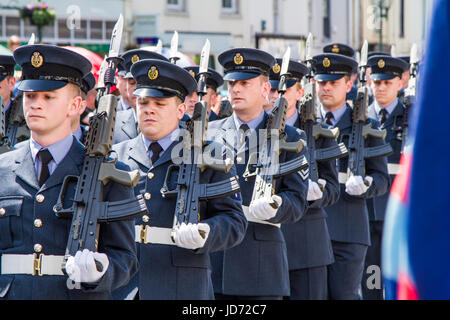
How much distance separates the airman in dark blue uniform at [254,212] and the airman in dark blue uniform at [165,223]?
2.41 feet

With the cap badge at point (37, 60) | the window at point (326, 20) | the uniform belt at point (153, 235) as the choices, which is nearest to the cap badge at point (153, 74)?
the uniform belt at point (153, 235)

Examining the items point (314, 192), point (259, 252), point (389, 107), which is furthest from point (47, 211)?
point (389, 107)

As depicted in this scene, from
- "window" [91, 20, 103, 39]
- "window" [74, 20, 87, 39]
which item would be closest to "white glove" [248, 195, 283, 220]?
"window" [74, 20, 87, 39]

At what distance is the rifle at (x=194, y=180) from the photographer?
15.2 feet

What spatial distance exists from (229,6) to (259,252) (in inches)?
1028

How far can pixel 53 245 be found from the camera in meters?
3.78

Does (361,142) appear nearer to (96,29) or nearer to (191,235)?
(191,235)

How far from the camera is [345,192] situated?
790 centimetres

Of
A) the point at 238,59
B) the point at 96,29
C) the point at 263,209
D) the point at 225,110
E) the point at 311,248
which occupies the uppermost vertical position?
the point at 96,29

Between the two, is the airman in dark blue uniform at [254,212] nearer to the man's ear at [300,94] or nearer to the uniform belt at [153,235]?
the uniform belt at [153,235]

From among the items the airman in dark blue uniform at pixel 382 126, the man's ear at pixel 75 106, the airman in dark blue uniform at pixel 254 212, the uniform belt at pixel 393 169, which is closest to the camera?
the man's ear at pixel 75 106

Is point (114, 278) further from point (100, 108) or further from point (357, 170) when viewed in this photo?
point (357, 170)
